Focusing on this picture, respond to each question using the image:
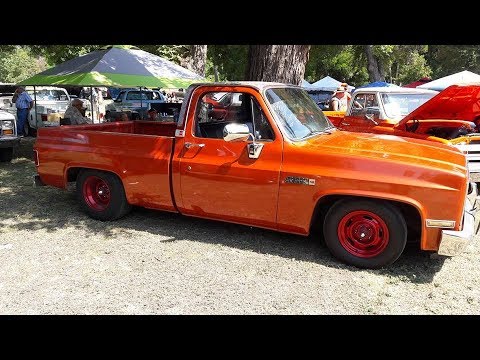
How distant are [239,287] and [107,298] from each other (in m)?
1.20

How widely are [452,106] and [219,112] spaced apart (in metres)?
3.86

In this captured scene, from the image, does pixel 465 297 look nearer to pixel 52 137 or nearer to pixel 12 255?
pixel 12 255

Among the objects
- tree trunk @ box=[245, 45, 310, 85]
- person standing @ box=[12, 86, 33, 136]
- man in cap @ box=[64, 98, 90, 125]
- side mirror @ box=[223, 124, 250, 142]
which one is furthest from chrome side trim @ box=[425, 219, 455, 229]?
person standing @ box=[12, 86, 33, 136]

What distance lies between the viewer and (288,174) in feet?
14.1

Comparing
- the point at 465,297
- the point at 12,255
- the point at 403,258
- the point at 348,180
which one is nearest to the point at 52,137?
the point at 12,255

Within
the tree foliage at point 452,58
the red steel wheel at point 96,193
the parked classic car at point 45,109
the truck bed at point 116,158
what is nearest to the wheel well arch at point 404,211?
the truck bed at point 116,158

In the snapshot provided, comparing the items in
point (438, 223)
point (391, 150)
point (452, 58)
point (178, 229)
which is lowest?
point (178, 229)

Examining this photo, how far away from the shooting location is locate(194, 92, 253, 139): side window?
16.0 ft

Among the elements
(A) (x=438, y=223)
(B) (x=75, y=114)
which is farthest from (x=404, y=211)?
(B) (x=75, y=114)

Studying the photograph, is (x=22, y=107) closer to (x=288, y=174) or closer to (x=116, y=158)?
(x=116, y=158)

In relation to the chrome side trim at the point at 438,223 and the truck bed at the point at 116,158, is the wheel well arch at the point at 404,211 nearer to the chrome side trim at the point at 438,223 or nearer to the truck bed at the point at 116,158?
the chrome side trim at the point at 438,223

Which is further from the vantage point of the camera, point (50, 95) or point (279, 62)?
point (50, 95)

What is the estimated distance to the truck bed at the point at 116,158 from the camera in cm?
502

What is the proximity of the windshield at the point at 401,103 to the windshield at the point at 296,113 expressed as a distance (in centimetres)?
401
